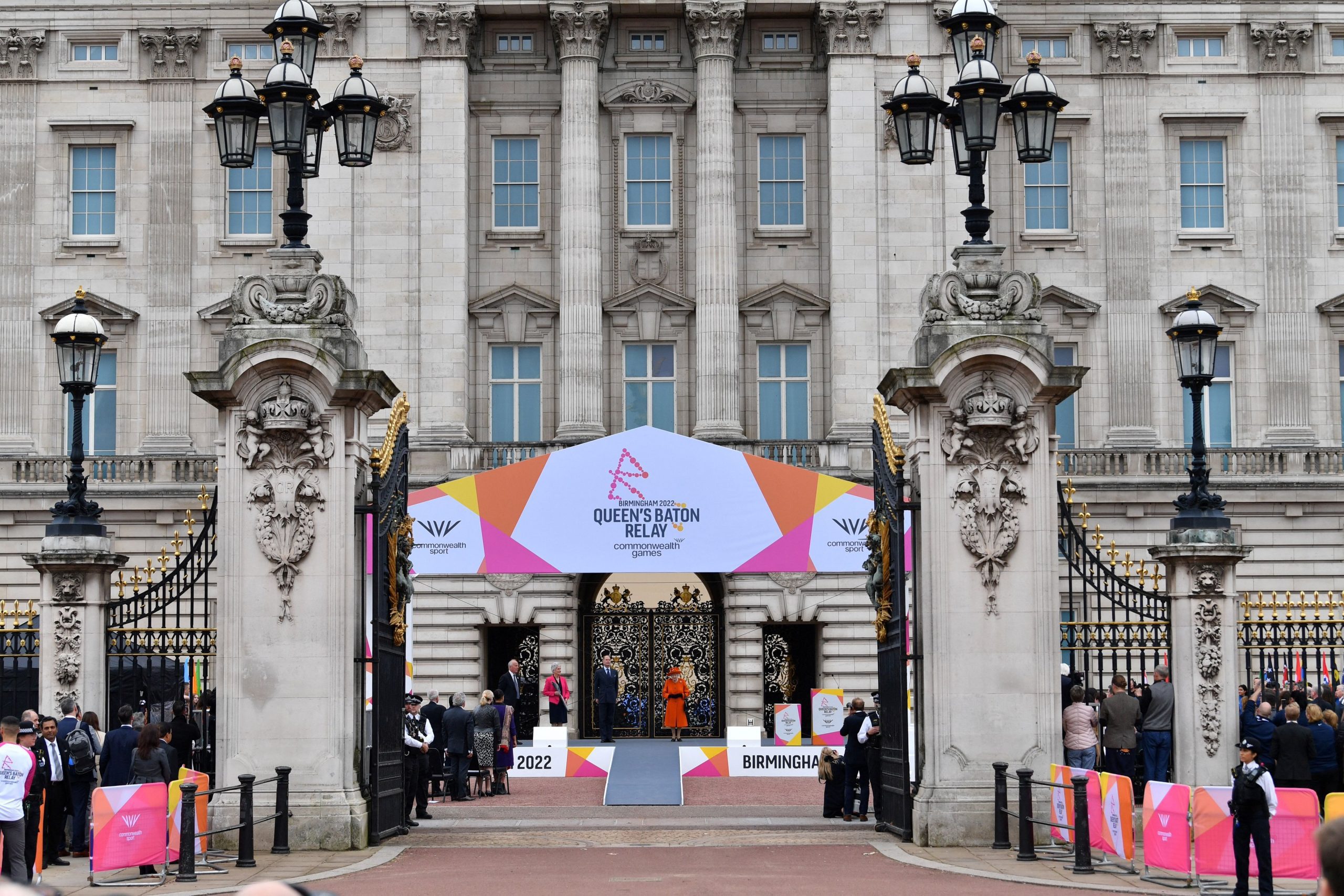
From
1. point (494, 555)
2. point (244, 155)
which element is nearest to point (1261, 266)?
point (494, 555)

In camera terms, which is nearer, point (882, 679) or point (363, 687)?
point (363, 687)

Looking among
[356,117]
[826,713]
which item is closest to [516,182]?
[826,713]

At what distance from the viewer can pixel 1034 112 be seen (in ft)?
69.7

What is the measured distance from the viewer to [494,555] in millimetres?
34562

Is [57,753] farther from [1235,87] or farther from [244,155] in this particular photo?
[1235,87]

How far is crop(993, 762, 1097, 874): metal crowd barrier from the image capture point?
58.8 feet

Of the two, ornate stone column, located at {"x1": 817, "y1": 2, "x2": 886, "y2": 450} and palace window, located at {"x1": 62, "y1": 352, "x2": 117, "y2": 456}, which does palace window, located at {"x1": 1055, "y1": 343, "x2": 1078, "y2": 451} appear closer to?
ornate stone column, located at {"x1": 817, "y1": 2, "x2": 886, "y2": 450}

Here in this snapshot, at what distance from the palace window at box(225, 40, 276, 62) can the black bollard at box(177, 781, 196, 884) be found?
34538 millimetres

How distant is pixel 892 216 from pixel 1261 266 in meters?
8.95

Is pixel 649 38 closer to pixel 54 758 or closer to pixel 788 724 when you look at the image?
pixel 788 724

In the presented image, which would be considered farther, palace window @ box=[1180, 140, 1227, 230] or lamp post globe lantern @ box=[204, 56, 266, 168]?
palace window @ box=[1180, 140, 1227, 230]

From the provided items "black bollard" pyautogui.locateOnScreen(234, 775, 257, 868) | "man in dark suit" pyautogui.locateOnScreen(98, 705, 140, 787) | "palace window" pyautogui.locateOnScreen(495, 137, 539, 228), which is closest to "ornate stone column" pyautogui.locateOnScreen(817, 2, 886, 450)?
"palace window" pyautogui.locateOnScreen(495, 137, 539, 228)

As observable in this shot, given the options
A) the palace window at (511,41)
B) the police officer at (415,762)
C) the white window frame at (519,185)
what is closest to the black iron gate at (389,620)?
the police officer at (415,762)

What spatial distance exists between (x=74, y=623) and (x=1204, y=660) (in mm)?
12916
